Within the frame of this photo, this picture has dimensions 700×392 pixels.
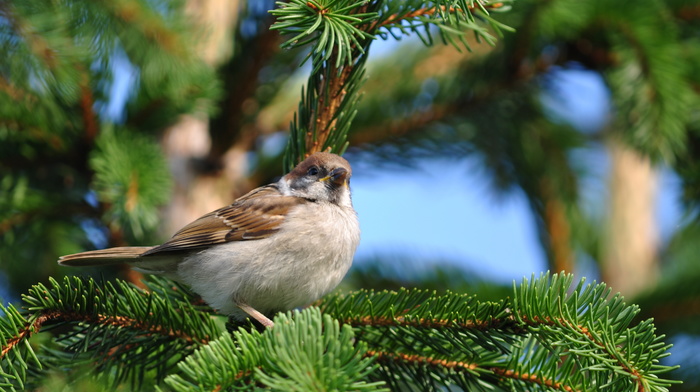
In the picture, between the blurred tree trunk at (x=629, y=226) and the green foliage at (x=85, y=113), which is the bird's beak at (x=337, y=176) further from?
the blurred tree trunk at (x=629, y=226)

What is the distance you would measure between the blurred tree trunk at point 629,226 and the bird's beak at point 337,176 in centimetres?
203

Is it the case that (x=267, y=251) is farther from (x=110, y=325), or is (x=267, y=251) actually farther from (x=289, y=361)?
(x=289, y=361)

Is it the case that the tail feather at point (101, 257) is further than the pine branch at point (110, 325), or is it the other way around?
the tail feather at point (101, 257)

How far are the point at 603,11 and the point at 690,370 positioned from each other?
1.58 m

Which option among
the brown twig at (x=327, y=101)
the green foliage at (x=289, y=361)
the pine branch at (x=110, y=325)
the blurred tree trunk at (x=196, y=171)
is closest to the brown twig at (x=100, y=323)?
the pine branch at (x=110, y=325)

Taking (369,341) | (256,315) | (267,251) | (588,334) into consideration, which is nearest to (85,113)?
(267,251)

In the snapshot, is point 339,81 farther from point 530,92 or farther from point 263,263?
point 530,92

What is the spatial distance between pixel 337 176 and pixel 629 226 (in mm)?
3057

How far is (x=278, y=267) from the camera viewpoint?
2602 millimetres

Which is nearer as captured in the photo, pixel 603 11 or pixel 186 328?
pixel 186 328

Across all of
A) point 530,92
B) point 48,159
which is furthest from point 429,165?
point 48,159

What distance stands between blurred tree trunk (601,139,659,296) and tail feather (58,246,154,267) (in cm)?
285

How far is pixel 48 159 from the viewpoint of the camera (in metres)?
2.95

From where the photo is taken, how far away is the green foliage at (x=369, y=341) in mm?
1536
